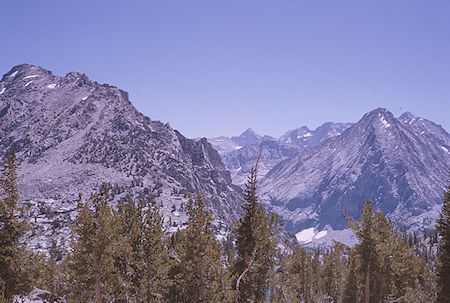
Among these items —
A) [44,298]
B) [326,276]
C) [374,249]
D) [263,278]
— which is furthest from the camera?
[326,276]

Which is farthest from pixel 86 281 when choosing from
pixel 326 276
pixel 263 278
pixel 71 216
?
Answer: pixel 71 216

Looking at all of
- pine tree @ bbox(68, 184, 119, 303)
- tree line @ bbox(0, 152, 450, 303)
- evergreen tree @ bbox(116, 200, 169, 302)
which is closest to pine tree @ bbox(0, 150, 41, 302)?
tree line @ bbox(0, 152, 450, 303)

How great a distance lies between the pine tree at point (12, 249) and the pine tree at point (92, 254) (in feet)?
12.7

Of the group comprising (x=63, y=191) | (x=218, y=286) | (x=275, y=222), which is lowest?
(x=218, y=286)

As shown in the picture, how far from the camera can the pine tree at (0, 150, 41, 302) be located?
2844 centimetres

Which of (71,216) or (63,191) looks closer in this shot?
(71,216)

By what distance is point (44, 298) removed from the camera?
5100 centimetres

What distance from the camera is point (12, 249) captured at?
2833cm

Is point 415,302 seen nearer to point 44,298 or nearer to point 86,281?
point 86,281

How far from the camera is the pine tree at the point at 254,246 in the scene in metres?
31.7

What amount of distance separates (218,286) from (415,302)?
68.6 ft

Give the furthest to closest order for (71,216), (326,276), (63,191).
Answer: (63,191) < (71,216) < (326,276)

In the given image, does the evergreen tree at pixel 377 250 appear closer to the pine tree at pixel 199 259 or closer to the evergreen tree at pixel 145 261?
the pine tree at pixel 199 259

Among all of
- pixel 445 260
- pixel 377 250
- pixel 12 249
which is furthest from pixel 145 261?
pixel 445 260
